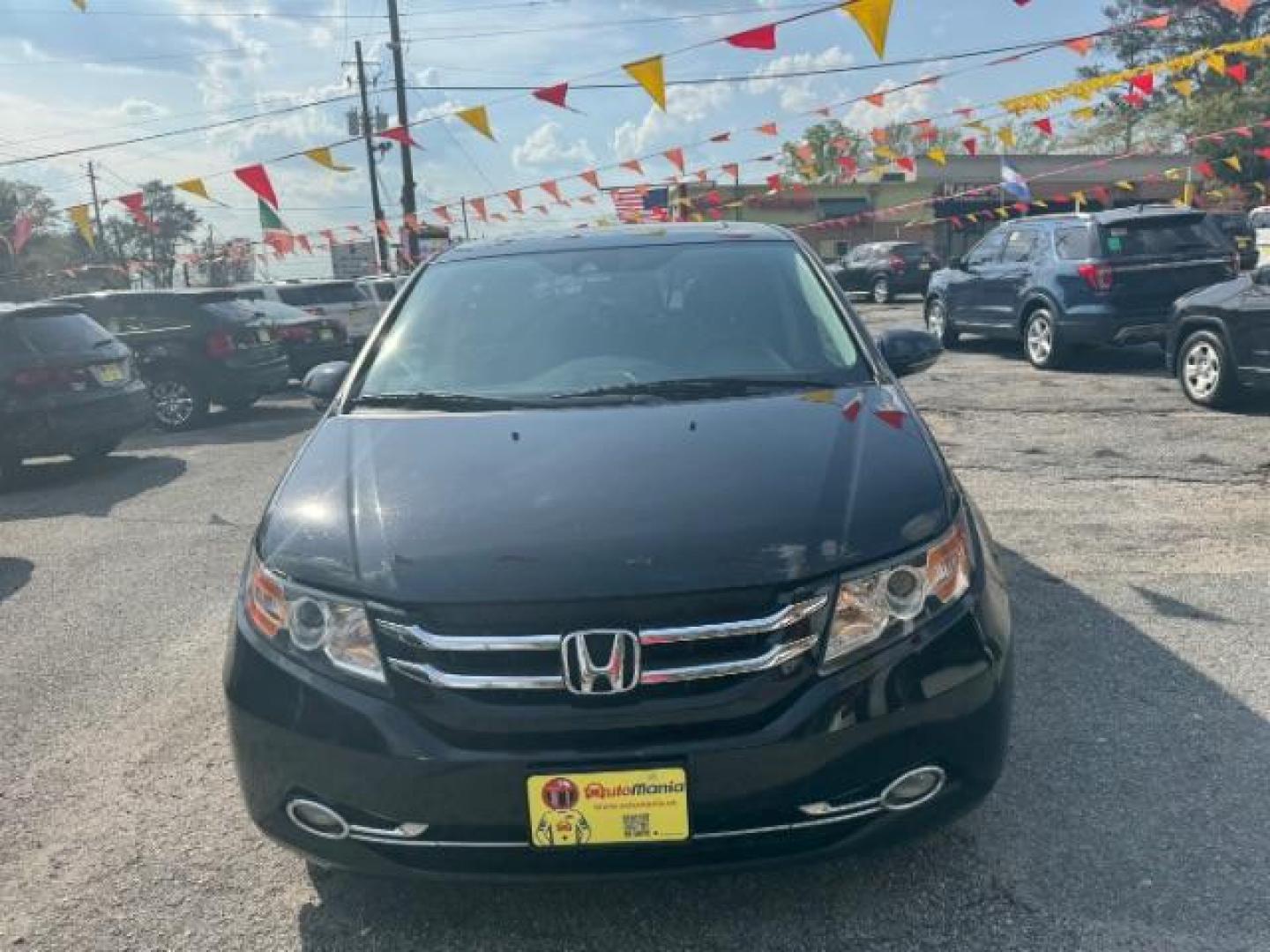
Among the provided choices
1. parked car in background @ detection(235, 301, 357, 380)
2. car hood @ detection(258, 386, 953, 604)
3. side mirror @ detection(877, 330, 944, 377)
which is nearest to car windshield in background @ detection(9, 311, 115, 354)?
parked car in background @ detection(235, 301, 357, 380)

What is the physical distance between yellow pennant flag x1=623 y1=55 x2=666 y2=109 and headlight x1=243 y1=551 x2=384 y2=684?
770 cm

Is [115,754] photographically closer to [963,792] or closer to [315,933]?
[315,933]

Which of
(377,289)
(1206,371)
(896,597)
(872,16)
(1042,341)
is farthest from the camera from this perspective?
(377,289)

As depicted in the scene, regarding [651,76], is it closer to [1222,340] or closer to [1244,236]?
[1222,340]

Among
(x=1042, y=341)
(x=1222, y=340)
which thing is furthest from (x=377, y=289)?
(x=1222, y=340)

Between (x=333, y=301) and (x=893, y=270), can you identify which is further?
(x=893, y=270)

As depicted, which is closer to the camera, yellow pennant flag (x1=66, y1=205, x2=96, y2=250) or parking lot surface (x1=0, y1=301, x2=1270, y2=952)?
parking lot surface (x1=0, y1=301, x2=1270, y2=952)

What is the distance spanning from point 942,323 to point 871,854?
12.4m

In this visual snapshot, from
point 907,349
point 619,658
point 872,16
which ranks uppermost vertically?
point 872,16

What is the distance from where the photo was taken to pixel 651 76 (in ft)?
30.3

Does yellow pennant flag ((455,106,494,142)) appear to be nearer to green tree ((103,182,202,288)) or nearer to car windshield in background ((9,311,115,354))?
car windshield in background ((9,311,115,354))

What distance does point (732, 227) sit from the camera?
4316 mm

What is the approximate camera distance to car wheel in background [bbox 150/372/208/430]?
452 inches

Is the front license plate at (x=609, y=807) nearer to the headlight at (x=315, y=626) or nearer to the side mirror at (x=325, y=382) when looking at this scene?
the headlight at (x=315, y=626)
